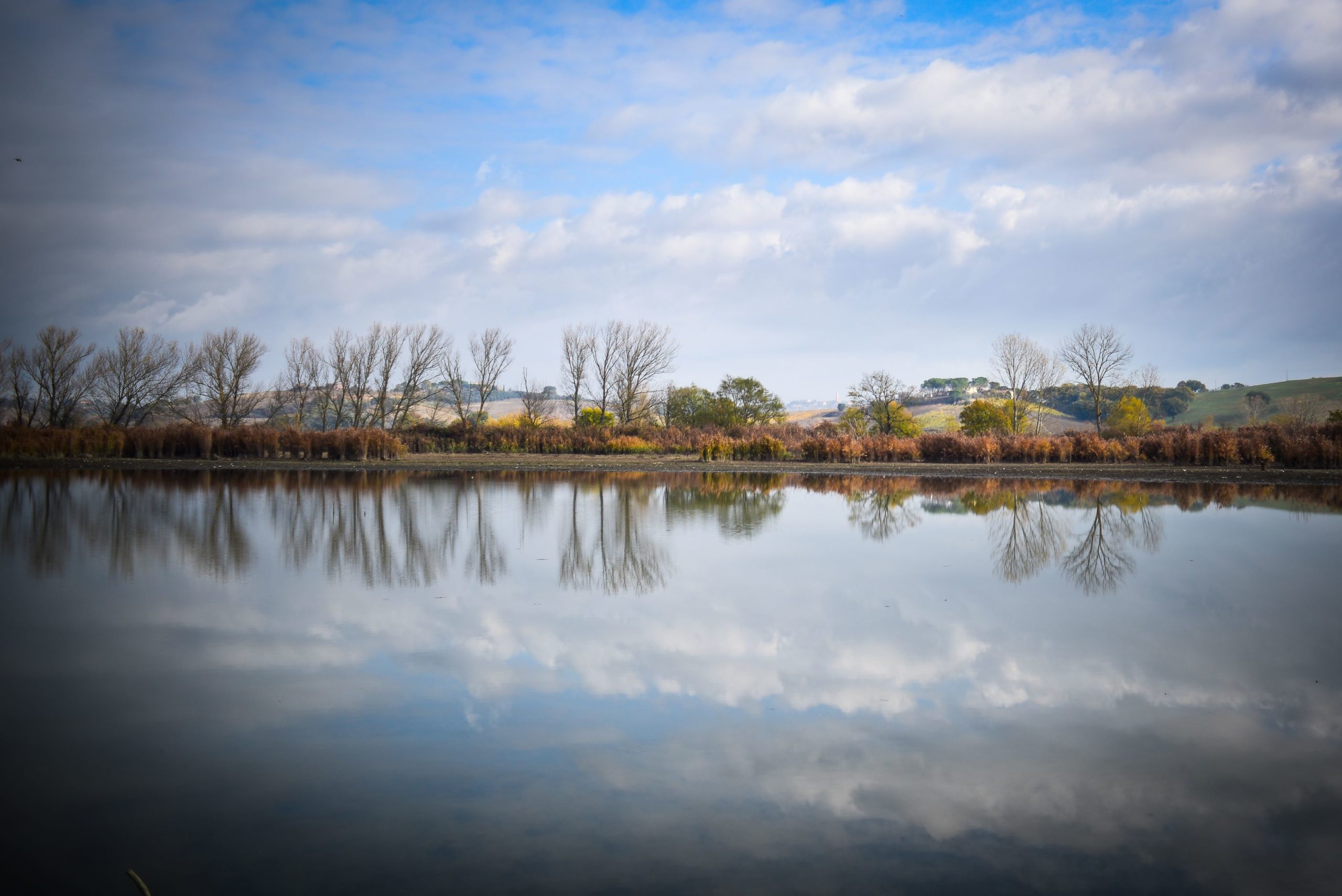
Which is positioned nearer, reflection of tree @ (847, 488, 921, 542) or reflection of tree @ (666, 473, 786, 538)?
reflection of tree @ (847, 488, 921, 542)

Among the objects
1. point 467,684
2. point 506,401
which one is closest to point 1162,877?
point 467,684

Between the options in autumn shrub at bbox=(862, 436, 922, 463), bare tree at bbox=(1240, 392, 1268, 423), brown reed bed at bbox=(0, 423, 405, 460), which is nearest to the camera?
brown reed bed at bbox=(0, 423, 405, 460)

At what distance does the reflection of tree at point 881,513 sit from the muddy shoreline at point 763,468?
7.80 meters

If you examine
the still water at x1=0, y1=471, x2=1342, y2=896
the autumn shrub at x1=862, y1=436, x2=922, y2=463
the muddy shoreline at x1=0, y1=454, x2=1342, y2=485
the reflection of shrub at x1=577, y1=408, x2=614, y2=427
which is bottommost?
the still water at x1=0, y1=471, x2=1342, y2=896

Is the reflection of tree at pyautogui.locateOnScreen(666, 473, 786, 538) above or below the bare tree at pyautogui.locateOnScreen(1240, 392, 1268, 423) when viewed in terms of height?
below

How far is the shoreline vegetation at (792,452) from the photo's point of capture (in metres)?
28.8

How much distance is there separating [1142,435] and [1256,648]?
31410 millimetres

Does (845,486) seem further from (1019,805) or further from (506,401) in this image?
(506,401)

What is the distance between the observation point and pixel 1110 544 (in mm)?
11625

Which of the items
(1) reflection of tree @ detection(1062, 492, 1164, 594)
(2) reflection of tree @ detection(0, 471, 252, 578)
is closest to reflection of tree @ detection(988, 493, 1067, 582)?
(1) reflection of tree @ detection(1062, 492, 1164, 594)

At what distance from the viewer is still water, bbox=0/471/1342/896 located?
3.33 metres

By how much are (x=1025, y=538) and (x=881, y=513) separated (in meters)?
3.77

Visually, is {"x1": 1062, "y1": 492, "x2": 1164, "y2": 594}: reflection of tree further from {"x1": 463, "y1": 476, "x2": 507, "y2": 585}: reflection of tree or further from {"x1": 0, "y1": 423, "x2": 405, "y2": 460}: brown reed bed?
{"x1": 0, "y1": 423, "x2": 405, "y2": 460}: brown reed bed

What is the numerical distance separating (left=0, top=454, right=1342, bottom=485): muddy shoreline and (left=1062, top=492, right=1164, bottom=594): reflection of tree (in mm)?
10191
